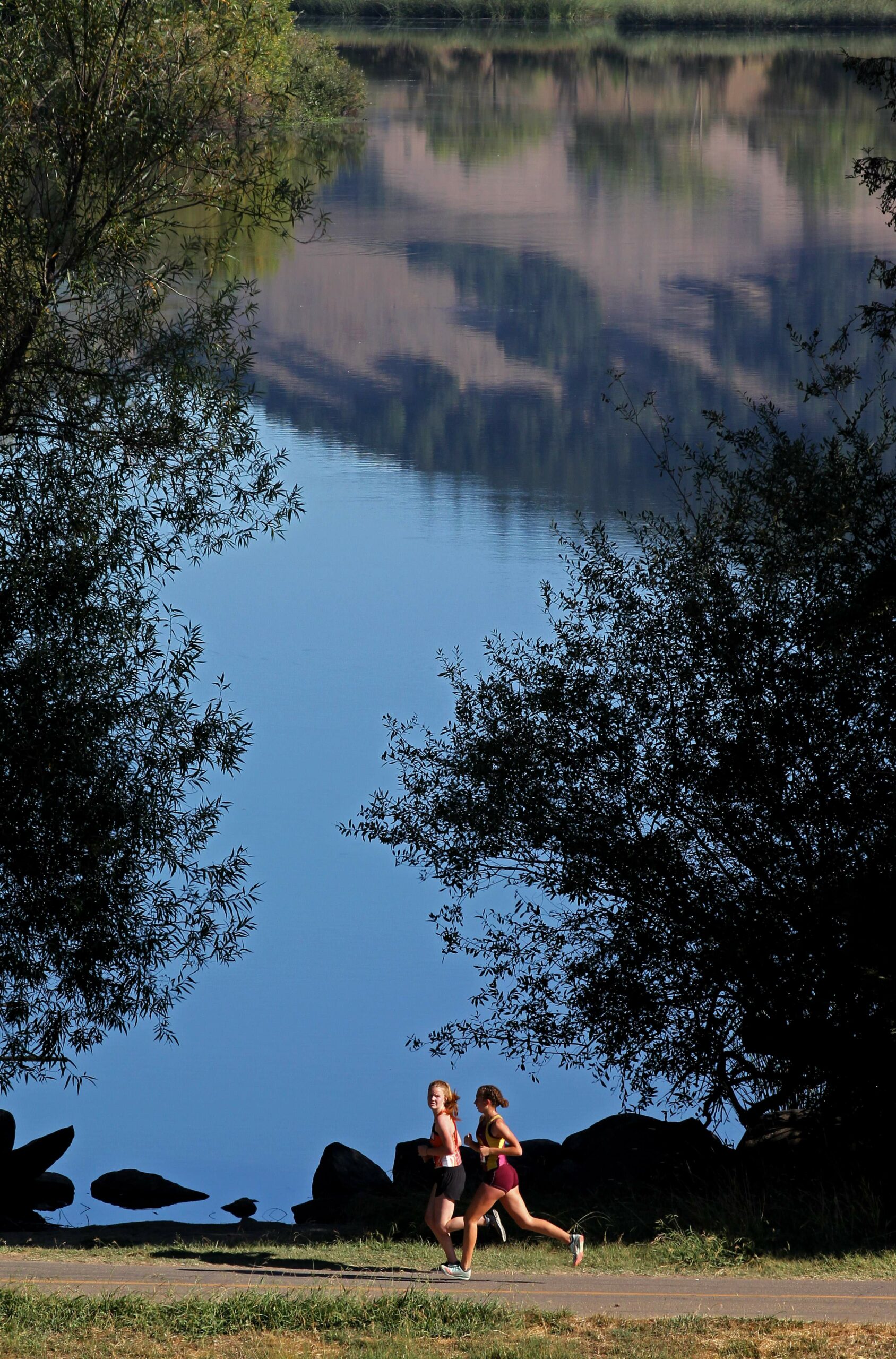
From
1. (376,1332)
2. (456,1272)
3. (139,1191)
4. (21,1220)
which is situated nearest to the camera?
(376,1332)

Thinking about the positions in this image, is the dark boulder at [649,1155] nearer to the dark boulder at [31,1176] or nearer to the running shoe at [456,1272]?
the running shoe at [456,1272]

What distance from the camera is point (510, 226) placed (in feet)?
196

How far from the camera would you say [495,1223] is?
11.0 meters

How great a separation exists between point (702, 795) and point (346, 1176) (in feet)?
18.0

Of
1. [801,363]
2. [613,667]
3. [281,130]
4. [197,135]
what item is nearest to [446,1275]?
[613,667]

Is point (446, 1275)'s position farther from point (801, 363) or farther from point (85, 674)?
point (801, 363)

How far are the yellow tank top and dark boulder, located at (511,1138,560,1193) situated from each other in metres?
4.59

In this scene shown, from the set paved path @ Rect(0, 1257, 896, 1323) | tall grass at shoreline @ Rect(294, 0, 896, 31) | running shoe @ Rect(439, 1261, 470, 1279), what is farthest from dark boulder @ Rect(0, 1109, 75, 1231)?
tall grass at shoreline @ Rect(294, 0, 896, 31)

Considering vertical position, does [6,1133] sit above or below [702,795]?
below

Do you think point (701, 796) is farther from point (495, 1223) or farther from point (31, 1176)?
point (31, 1176)

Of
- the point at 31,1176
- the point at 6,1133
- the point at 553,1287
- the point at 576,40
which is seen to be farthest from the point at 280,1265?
the point at 576,40

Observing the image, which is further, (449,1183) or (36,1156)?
(36,1156)

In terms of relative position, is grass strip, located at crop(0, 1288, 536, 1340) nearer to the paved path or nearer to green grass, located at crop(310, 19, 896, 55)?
the paved path

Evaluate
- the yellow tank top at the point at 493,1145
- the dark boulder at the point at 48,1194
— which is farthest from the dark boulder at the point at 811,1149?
the dark boulder at the point at 48,1194
